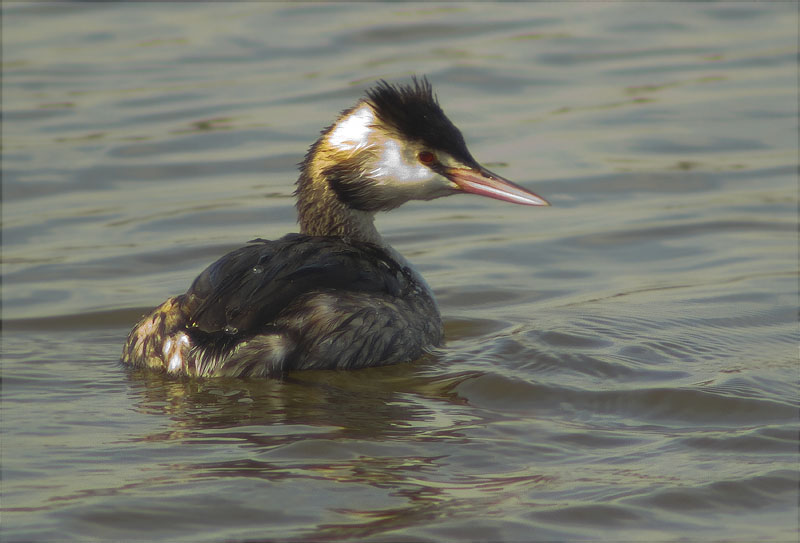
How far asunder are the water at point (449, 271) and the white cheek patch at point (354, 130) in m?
1.16

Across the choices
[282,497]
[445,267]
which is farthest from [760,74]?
[282,497]

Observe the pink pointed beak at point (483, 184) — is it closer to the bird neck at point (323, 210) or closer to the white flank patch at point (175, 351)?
the bird neck at point (323, 210)

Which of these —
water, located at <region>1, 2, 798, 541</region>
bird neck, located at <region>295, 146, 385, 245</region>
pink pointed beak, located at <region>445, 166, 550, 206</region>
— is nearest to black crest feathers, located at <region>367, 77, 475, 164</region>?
pink pointed beak, located at <region>445, 166, 550, 206</region>

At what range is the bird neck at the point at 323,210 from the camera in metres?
6.87

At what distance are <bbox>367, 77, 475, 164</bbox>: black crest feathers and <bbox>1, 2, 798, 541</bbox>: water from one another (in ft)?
3.47

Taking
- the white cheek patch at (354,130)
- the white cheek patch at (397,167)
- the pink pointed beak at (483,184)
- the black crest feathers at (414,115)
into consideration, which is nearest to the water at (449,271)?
the pink pointed beak at (483,184)

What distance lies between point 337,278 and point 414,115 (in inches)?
40.5

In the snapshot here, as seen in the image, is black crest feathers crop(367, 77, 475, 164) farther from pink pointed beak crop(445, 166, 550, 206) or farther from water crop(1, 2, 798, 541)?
water crop(1, 2, 798, 541)

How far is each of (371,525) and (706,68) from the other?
9.25 meters

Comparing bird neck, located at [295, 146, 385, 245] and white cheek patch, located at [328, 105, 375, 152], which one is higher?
white cheek patch, located at [328, 105, 375, 152]

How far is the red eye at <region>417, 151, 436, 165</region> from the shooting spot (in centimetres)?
674

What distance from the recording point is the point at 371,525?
442 cm

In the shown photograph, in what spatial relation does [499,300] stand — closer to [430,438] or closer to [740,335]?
[740,335]

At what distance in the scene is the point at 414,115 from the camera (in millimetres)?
6676
